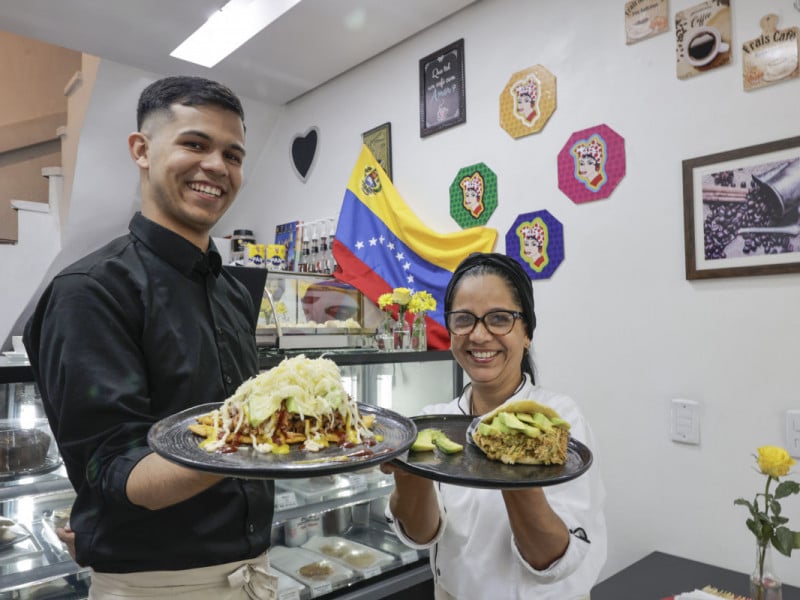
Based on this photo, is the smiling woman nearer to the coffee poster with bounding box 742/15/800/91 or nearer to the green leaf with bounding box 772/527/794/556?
the green leaf with bounding box 772/527/794/556

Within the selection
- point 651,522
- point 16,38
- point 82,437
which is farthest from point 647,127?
point 16,38

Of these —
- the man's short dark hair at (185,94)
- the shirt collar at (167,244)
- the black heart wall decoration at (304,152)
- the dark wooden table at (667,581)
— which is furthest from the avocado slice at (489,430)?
the black heart wall decoration at (304,152)

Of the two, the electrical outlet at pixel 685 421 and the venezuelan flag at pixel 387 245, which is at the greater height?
the venezuelan flag at pixel 387 245

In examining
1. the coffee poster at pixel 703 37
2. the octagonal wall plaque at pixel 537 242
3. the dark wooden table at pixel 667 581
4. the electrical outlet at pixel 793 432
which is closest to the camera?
the dark wooden table at pixel 667 581

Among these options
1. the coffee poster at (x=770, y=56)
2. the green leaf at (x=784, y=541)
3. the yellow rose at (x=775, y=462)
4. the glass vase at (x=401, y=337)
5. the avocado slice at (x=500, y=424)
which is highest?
the coffee poster at (x=770, y=56)

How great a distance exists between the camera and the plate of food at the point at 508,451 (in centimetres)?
127

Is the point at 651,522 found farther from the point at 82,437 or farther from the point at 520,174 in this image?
the point at 82,437

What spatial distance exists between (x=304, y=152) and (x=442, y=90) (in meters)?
1.88

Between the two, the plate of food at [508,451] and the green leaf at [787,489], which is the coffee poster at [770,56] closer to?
the green leaf at [787,489]

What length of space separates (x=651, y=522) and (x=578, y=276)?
4.45ft

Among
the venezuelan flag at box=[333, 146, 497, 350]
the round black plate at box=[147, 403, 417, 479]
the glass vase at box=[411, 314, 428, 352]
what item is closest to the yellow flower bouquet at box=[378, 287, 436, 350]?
the glass vase at box=[411, 314, 428, 352]

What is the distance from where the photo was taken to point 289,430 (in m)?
1.21

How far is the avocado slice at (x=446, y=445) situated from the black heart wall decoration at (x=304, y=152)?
14.3 ft

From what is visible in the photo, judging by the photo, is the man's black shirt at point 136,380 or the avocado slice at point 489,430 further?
the avocado slice at point 489,430
